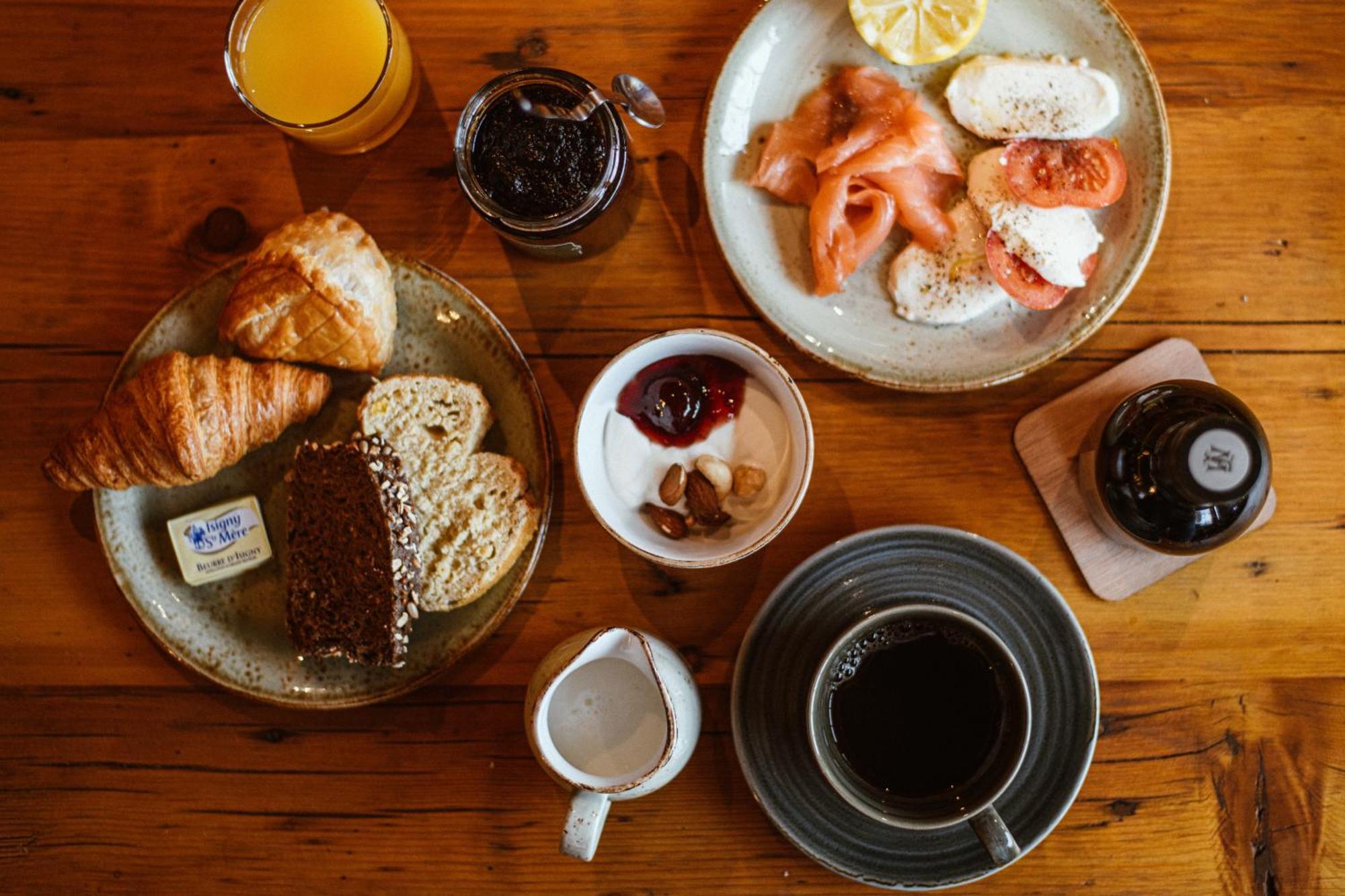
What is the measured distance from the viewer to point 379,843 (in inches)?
65.6

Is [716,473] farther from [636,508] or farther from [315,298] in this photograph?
[315,298]

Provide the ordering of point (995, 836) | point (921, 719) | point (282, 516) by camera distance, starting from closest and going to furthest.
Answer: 1. point (995, 836)
2. point (921, 719)
3. point (282, 516)

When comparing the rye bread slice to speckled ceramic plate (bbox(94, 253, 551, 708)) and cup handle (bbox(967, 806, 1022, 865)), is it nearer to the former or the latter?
speckled ceramic plate (bbox(94, 253, 551, 708))

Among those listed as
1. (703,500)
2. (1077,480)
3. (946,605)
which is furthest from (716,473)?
(1077,480)

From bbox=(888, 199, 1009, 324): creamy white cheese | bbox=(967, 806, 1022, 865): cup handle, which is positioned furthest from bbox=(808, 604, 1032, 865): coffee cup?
bbox=(888, 199, 1009, 324): creamy white cheese

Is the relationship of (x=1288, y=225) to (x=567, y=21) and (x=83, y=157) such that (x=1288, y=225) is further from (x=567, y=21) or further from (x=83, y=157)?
(x=83, y=157)

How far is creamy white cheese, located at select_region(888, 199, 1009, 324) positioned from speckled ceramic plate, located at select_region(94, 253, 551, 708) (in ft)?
2.19

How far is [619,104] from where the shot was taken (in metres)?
1.54

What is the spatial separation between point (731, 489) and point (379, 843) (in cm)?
93

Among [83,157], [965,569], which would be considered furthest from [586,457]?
[83,157]

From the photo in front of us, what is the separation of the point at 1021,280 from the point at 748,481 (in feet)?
1.88

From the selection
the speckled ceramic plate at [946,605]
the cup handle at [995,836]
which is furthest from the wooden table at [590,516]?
the cup handle at [995,836]

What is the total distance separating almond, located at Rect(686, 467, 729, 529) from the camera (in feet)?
4.91

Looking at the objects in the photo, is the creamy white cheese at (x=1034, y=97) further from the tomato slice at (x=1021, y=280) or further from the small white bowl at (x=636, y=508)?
the small white bowl at (x=636, y=508)
